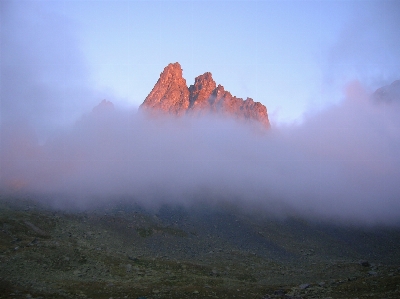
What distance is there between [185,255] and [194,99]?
363ft

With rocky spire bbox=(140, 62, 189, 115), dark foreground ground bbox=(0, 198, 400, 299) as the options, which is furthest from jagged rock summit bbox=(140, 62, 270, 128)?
dark foreground ground bbox=(0, 198, 400, 299)

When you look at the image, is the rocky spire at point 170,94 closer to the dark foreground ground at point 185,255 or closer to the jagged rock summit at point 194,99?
the jagged rock summit at point 194,99

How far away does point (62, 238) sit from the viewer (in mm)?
56656

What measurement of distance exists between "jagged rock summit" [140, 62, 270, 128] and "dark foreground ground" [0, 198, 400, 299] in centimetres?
7800

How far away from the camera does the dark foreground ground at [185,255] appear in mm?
35094

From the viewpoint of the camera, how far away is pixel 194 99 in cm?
16000

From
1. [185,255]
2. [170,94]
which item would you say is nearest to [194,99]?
[170,94]

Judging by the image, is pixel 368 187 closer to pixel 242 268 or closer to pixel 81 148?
pixel 242 268

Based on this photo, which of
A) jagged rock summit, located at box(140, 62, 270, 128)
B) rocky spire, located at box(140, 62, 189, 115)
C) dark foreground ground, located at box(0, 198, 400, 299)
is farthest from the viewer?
jagged rock summit, located at box(140, 62, 270, 128)

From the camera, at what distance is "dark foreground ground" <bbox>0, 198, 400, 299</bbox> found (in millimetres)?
35094

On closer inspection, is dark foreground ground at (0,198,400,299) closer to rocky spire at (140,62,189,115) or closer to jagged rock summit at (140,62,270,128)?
jagged rock summit at (140,62,270,128)

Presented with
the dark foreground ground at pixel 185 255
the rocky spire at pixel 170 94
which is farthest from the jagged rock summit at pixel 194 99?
the dark foreground ground at pixel 185 255

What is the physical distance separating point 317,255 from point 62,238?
49.6 m

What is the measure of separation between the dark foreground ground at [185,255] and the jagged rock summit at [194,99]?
256ft
